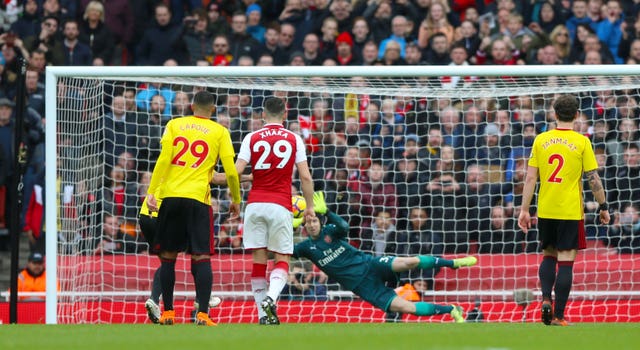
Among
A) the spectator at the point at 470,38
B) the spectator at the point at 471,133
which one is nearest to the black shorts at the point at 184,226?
the spectator at the point at 471,133

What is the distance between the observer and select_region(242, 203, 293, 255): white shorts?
36.5 ft

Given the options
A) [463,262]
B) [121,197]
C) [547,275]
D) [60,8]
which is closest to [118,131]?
[121,197]

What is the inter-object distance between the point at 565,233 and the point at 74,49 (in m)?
9.23

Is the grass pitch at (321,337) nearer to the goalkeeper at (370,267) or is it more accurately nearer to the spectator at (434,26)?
the goalkeeper at (370,267)

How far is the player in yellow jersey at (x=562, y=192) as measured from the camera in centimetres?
1088

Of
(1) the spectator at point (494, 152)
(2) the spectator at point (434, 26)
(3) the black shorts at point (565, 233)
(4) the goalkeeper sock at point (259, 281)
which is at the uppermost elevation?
(2) the spectator at point (434, 26)

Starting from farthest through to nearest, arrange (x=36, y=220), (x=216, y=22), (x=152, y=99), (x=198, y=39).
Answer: (x=216, y=22)
(x=198, y=39)
(x=36, y=220)
(x=152, y=99)

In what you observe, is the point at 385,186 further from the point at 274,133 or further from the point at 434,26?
the point at 274,133

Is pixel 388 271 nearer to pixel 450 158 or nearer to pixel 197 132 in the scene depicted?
pixel 450 158

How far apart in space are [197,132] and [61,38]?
7.92 meters

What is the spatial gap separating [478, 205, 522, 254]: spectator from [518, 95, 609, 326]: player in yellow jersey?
3.76m

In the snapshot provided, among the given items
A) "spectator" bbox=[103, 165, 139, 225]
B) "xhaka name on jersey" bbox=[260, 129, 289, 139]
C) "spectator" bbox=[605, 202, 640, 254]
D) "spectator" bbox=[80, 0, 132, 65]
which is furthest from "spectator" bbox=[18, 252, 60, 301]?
"spectator" bbox=[605, 202, 640, 254]

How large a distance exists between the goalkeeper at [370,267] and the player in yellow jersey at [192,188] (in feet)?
7.37

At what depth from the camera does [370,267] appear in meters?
13.4
